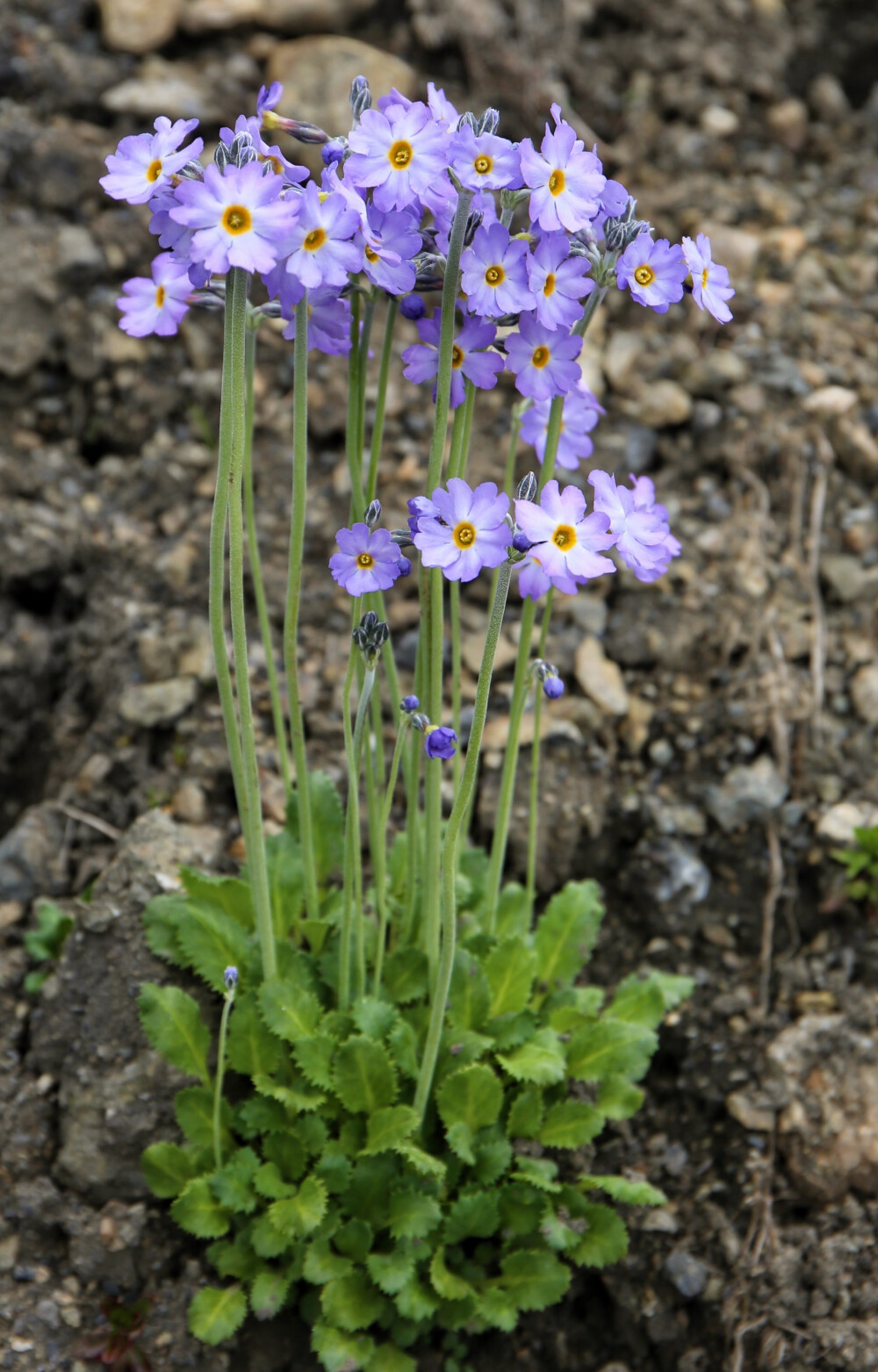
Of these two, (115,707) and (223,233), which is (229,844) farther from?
(223,233)

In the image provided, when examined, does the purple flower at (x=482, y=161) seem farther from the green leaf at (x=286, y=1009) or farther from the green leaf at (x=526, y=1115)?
the green leaf at (x=526, y=1115)

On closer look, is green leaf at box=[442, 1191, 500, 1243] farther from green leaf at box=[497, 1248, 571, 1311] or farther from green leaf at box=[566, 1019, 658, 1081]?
green leaf at box=[566, 1019, 658, 1081]

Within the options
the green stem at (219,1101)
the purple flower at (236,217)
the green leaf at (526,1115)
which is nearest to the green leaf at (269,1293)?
the green stem at (219,1101)

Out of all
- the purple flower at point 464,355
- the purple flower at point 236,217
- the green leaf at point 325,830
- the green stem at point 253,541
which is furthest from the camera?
the green leaf at point 325,830

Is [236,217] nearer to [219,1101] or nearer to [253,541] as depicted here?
[253,541]

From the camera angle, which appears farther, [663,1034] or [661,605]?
[661,605]

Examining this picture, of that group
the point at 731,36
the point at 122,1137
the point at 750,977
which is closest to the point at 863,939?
the point at 750,977

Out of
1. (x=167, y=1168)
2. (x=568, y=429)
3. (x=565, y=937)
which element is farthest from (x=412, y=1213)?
(x=568, y=429)
